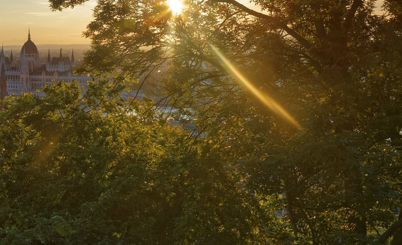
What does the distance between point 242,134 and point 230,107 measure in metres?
1.00

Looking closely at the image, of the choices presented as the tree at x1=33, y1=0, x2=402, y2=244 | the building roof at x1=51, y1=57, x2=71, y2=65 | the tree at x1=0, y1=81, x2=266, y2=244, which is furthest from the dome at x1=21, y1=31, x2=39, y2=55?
the tree at x1=33, y1=0, x2=402, y2=244

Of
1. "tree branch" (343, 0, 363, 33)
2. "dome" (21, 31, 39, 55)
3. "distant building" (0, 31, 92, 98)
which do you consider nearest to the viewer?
"tree branch" (343, 0, 363, 33)

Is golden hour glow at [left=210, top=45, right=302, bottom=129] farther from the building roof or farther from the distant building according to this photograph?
the building roof

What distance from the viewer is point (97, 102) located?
47.0ft

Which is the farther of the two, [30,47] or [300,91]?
[30,47]

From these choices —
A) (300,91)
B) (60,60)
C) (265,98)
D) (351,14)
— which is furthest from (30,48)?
(300,91)

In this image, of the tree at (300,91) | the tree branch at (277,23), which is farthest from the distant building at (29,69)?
the tree branch at (277,23)

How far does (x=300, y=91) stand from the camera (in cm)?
975

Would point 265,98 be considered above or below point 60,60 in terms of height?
below

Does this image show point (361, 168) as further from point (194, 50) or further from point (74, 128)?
point (74, 128)

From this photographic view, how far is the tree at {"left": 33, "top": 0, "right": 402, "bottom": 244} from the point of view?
27.7 feet

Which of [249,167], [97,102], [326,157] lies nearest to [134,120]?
[97,102]

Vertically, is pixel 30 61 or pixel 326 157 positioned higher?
pixel 30 61

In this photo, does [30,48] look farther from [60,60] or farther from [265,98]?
[265,98]
